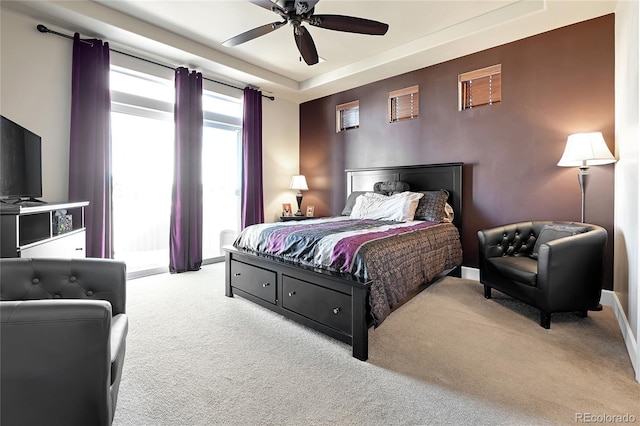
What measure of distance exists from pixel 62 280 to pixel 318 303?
1541 mm

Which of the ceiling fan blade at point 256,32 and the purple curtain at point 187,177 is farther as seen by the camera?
the purple curtain at point 187,177

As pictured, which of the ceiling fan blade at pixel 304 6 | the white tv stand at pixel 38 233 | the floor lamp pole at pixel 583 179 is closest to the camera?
the white tv stand at pixel 38 233

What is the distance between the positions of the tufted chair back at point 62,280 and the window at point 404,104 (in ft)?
13.5

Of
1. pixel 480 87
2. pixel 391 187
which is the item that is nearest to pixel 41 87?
pixel 391 187

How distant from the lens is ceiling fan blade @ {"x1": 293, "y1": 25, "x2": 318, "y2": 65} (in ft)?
8.68

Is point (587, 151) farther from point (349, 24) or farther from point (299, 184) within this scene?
point (299, 184)

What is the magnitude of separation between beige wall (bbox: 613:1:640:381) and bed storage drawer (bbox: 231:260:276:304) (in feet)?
8.09

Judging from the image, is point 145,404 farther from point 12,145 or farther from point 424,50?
point 424,50

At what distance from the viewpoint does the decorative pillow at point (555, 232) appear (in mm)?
2688

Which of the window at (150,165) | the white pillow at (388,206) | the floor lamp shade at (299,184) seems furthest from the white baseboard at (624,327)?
the window at (150,165)

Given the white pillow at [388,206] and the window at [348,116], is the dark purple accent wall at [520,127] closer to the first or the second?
the window at [348,116]

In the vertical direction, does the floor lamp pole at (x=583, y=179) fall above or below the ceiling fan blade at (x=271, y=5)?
below

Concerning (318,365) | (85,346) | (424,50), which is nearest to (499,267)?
(318,365)

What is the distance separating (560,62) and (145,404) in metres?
4.68
